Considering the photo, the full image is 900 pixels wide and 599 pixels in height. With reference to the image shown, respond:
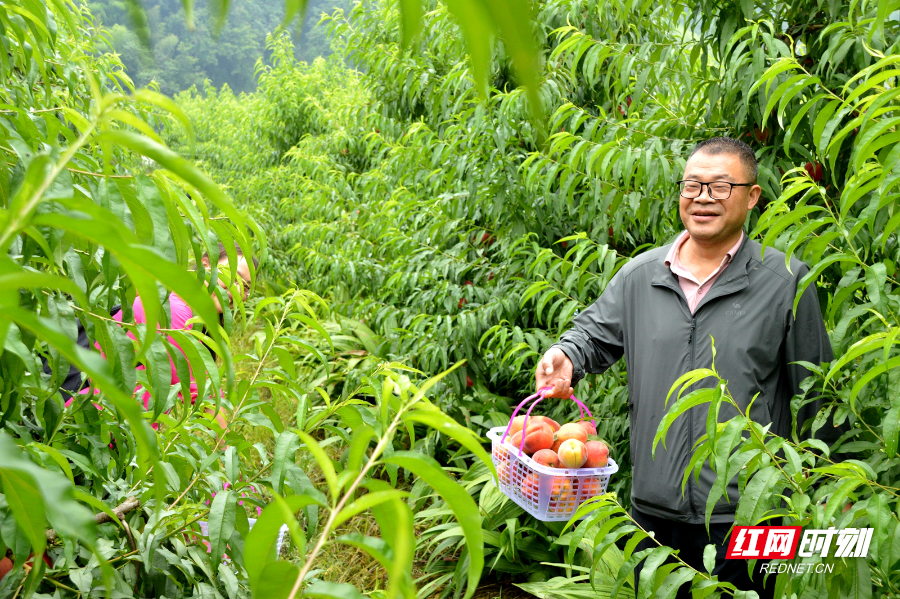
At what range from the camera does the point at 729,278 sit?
2199mm

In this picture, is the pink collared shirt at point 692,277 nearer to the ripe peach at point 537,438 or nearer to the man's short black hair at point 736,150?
the man's short black hair at point 736,150

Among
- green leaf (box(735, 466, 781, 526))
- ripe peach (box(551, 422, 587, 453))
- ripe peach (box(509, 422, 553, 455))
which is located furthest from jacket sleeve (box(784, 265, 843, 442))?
green leaf (box(735, 466, 781, 526))

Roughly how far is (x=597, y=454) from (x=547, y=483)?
0.67 feet

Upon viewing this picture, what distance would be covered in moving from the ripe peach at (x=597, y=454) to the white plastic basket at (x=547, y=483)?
0.10 ft

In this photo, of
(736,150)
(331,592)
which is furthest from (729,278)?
(331,592)

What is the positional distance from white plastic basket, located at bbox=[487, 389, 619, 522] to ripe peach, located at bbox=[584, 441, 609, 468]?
0.03m

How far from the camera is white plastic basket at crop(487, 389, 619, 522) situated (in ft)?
7.18

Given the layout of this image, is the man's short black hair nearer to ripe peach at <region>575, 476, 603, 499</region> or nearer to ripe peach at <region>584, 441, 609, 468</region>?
ripe peach at <region>584, 441, 609, 468</region>

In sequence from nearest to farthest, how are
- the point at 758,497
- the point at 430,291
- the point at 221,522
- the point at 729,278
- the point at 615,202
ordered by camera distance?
the point at 221,522 < the point at 758,497 < the point at 729,278 < the point at 615,202 < the point at 430,291

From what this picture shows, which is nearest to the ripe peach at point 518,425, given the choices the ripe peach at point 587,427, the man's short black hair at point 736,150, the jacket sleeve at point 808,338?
the ripe peach at point 587,427

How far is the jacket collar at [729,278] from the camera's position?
7.14ft

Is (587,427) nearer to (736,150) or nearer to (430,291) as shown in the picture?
(736,150)

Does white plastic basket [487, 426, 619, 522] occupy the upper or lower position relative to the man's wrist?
lower

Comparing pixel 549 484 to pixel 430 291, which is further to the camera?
pixel 430 291
